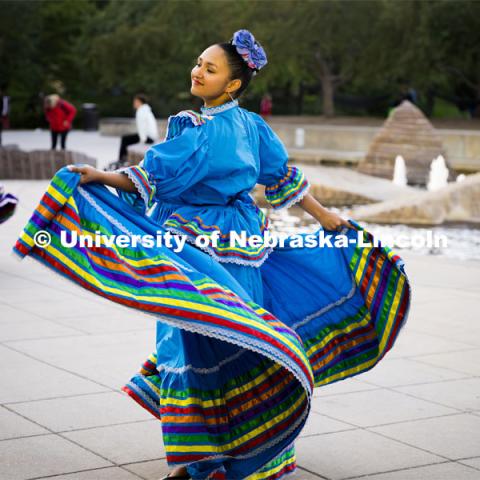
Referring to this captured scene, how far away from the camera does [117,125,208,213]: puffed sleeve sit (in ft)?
13.8

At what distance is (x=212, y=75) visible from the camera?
4.46 metres

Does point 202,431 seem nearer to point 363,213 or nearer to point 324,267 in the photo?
point 324,267

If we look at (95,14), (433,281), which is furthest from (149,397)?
(95,14)

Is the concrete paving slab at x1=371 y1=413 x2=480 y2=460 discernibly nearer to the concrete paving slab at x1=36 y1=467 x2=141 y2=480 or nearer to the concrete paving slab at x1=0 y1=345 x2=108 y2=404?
the concrete paving slab at x1=36 y1=467 x2=141 y2=480

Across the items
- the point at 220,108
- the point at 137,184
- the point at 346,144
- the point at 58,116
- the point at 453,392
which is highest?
the point at 220,108

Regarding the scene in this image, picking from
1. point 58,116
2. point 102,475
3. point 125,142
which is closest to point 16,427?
point 102,475

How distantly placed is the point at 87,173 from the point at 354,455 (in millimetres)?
1783

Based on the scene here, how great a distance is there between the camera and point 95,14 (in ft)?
169

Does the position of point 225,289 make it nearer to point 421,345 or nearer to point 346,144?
point 421,345

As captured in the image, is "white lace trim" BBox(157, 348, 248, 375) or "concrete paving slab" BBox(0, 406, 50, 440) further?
"concrete paving slab" BBox(0, 406, 50, 440)

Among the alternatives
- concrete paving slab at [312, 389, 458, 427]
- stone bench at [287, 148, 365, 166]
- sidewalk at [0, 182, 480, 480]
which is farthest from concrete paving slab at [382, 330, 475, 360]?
stone bench at [287, 148, 365, 166]
